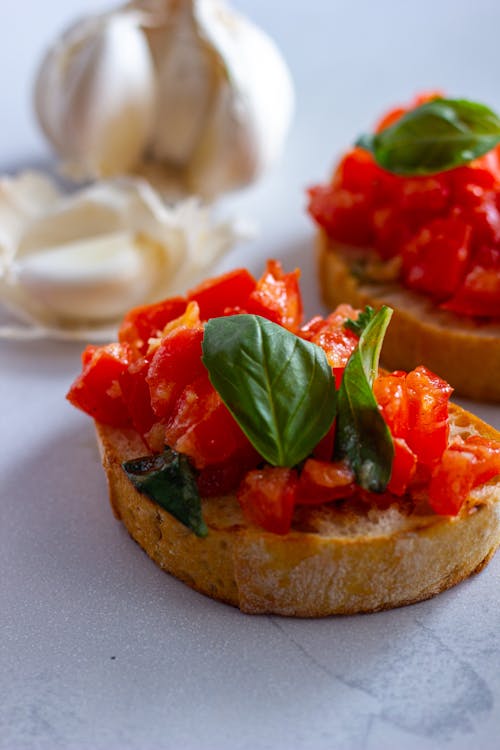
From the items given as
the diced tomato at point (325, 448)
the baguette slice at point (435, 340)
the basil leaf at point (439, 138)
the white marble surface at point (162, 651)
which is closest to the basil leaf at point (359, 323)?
the diced tomato at point (325, 448)

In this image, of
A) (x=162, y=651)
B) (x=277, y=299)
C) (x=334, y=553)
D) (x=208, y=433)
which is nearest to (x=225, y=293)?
(x=277, y=299)

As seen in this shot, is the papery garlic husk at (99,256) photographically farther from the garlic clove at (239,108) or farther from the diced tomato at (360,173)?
the diced tomato at (360,173)

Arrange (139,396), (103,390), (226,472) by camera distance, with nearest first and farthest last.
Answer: (226,472)
(139,396)
(103,390)

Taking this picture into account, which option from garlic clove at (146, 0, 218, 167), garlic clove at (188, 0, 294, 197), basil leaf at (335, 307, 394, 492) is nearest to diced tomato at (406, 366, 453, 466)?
basil leaf at (335, 307, 394, 492)

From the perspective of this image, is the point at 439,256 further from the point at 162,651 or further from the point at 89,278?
the point at 162,651

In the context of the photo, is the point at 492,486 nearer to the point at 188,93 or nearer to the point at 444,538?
the point at 444,538
